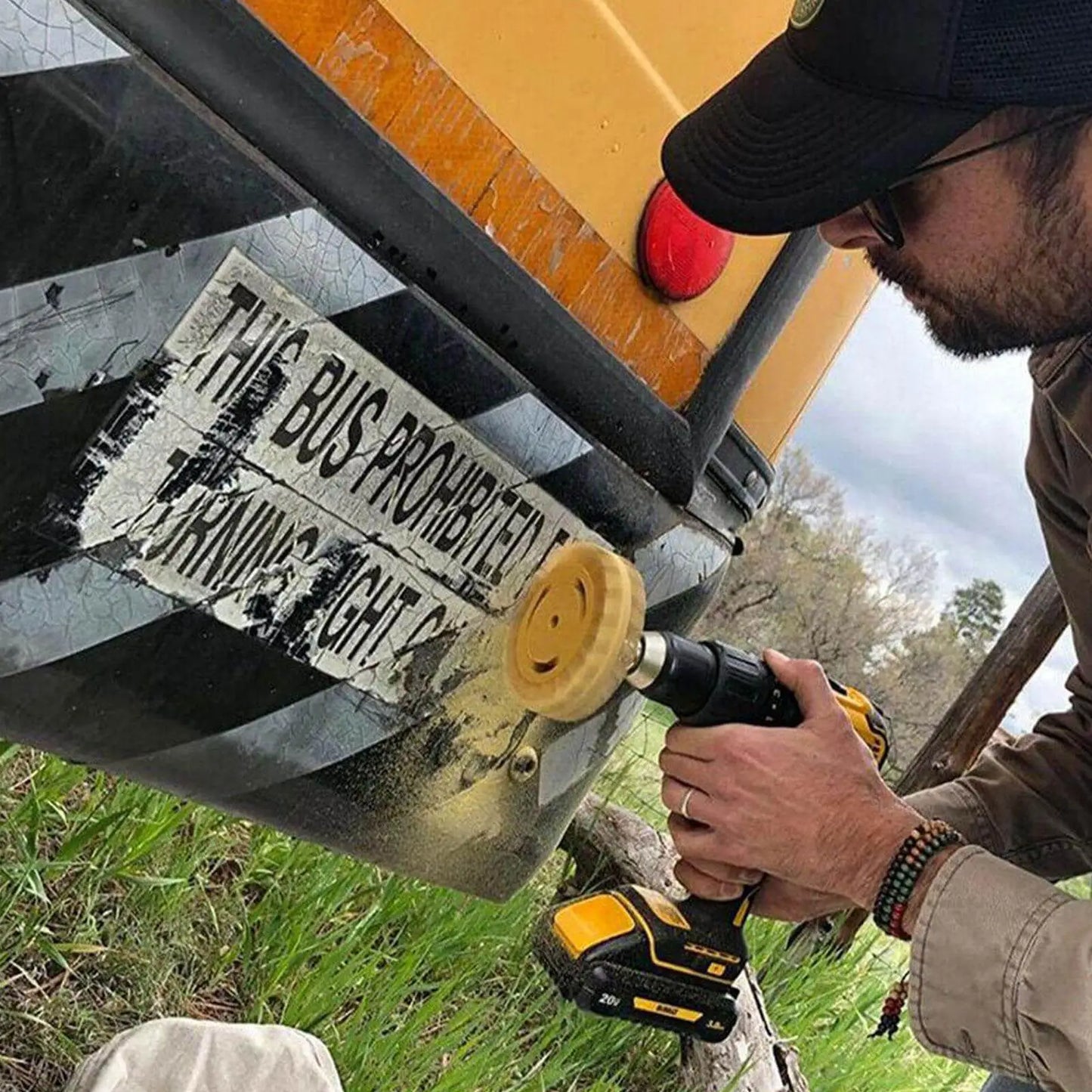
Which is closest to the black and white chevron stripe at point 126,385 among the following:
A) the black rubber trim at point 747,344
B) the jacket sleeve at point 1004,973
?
the black rubber trim at point 747,344

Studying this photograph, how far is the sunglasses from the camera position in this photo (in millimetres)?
1233

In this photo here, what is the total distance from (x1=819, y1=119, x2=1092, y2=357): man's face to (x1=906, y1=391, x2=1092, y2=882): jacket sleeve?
47cm

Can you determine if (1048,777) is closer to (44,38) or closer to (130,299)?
(130,299)

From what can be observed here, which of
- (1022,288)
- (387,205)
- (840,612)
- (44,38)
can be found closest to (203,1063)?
(387,205)

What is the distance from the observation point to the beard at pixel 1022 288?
135cm

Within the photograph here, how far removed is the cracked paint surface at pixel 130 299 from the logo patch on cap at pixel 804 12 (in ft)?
1.73

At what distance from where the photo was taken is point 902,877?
61.2 inches

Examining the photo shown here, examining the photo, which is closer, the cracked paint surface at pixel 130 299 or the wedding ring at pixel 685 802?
the cracked paint surface at pixel 130 299

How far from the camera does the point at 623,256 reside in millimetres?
1298

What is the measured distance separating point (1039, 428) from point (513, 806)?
1.08m

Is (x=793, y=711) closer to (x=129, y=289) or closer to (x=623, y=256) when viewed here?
(x=623, y=256)

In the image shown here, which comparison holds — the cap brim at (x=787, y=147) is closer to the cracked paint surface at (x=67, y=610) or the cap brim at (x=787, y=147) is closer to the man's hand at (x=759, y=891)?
the cracked paint surface at (x=67, y=610)

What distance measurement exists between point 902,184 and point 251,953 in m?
1.47

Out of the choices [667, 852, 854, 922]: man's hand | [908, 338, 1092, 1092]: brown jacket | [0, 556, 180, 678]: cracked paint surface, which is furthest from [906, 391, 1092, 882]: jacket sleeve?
[0, 556, 180, 678]: cracked paint surface
